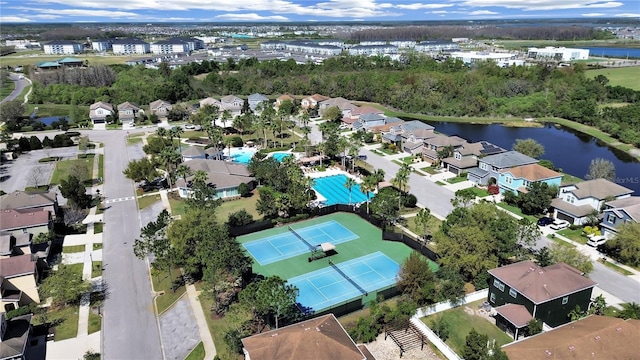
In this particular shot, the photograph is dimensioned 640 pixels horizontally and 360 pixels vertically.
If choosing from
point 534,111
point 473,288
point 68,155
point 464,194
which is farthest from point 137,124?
point 534,111

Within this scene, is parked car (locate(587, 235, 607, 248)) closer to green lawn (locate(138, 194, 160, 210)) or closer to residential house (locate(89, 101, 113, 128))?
green lawn (locate(138, 194, 160, 210))

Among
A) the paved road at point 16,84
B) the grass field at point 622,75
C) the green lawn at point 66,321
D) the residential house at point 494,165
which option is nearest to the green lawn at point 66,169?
the green lawn at point 66,321

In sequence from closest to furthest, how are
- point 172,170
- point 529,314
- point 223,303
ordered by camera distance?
point 529,314
point 223,303
point 172,170

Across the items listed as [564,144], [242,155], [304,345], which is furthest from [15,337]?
[564,144]

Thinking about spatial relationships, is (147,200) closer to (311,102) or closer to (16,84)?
(311,102)

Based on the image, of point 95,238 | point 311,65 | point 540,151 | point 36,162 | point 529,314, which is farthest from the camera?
point 311,65

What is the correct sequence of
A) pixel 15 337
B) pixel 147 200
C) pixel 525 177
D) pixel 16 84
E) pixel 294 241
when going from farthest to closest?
pixel 16 84
pixel 147 200
pixel 525 177
pixel 294 241
pixel 15 337

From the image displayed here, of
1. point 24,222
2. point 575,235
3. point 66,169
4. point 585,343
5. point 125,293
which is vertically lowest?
point 125,293

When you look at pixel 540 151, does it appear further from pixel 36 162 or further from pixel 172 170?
pixel 36 162

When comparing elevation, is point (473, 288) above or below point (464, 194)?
below
